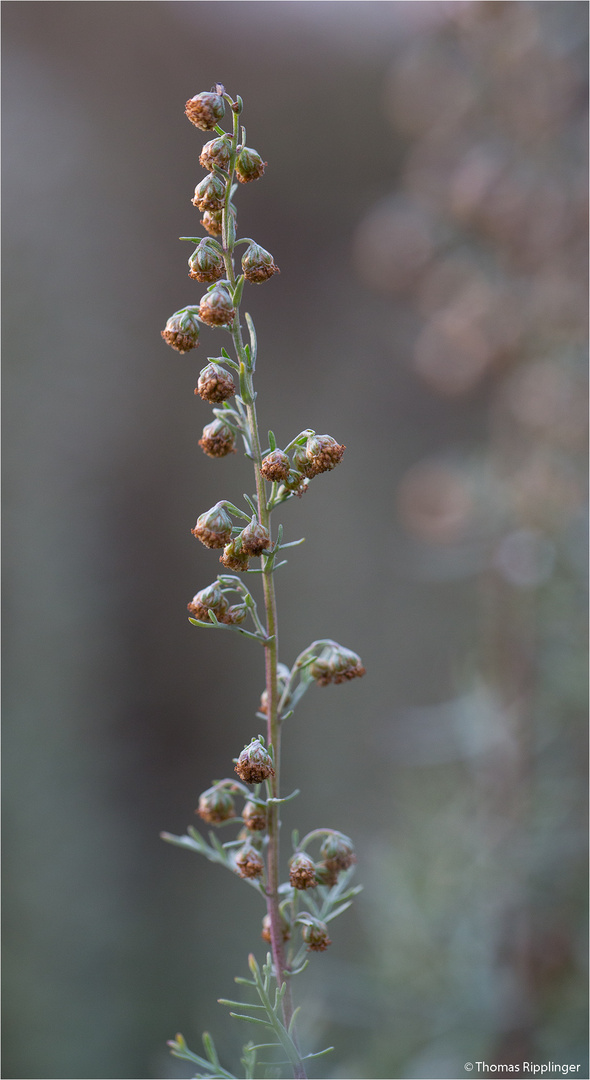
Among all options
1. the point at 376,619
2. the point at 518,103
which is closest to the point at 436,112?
the point at 518,103

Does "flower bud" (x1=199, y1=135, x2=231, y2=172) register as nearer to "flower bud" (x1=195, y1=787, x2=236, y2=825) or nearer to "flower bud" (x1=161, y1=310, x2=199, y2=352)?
"flower bud" (x1=161, y1=310, x2=199, y2=352)

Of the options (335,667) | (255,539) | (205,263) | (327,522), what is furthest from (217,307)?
(327,522)

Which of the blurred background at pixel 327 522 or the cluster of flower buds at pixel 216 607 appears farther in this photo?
the blurred background at pixel 327 522

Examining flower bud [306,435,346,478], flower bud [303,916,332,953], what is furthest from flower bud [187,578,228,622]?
flower bud [303,916,332,953]

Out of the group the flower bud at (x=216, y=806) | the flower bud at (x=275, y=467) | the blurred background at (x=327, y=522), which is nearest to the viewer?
the flower bud at (x=275, y=467)

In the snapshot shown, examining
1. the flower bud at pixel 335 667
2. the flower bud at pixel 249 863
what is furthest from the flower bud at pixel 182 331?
the flower bud at pixel 249 863

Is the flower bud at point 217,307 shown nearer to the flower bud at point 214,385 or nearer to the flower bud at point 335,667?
the flower bud at point 214,385
